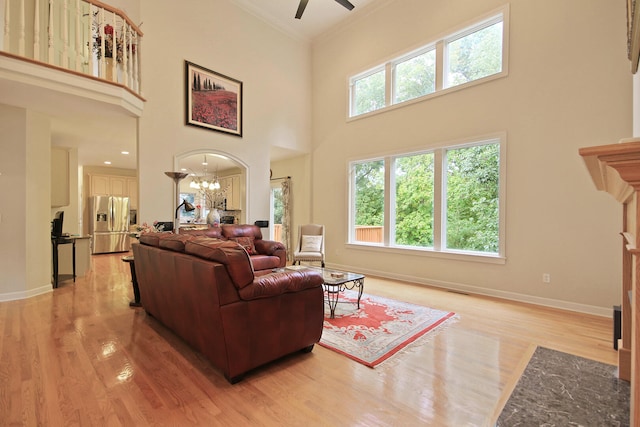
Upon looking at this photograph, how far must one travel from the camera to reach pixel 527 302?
3910 millimetres

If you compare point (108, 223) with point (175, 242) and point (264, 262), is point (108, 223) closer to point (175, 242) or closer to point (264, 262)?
point (264, 262)

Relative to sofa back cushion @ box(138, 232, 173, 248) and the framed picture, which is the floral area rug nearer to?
sofa back cushion @ box(138, 232, 173, 248)

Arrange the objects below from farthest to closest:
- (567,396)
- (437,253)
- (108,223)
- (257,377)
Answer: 1. (108,223)
2. (437,253)
3. (257,377)
4. (567,396)

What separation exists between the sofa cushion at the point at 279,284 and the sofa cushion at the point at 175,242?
84cm

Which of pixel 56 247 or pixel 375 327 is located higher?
pixel 56 247

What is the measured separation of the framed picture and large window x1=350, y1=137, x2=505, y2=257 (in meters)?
2.70

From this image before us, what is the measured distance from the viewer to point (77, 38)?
348 cm

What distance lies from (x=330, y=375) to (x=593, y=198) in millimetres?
3804

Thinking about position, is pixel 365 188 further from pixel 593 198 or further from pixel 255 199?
pixel 593 198

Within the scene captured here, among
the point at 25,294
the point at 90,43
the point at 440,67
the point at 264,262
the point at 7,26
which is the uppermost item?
the point at 440,67

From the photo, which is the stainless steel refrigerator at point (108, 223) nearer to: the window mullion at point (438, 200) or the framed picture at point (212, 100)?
the framed picture at point (212, 100)

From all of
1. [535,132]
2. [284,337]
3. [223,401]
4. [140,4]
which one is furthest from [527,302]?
[140,4]

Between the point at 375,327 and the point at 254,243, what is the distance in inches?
120

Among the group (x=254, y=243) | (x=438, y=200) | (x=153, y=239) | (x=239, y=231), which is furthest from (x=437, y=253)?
(x=153, y=239)
